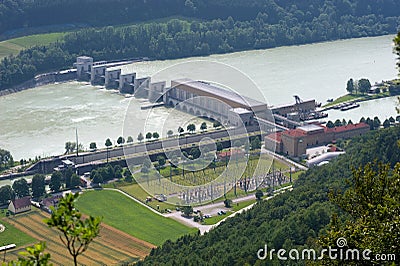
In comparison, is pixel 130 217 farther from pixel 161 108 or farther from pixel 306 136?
pixel 161 108

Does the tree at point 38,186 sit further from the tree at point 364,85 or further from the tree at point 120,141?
the tree at point 364,85

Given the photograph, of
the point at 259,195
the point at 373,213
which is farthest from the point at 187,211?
the point at 373,213

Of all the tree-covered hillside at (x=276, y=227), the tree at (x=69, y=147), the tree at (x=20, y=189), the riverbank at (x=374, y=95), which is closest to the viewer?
the tree-covered hillside at (x=276, y=227)

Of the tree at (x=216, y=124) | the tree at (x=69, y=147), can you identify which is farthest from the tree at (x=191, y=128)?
the tree at (x=69, y=147)

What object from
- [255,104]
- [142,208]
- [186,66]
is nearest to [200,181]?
[142,208]

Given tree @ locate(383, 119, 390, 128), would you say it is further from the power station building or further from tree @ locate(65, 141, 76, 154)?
tree @ locate(65, 141, 76, 154)
